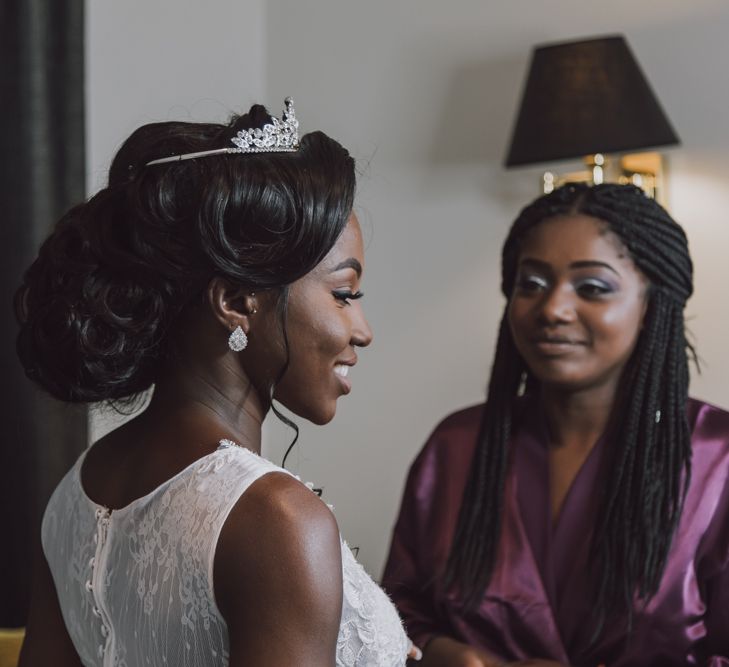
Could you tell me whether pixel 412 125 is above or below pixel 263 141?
above

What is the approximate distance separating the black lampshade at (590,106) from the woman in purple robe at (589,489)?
2.04ft

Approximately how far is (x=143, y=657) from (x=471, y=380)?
2.17 meters

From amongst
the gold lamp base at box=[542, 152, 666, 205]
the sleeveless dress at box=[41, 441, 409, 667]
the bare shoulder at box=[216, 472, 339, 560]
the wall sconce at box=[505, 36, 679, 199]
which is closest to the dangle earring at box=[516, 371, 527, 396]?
the wall sconce at box=[505, 36, 679, 199]

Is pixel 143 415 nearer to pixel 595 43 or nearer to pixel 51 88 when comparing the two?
pixel 51 88

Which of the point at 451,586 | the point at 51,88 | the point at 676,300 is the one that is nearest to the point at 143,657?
the point at 451,586

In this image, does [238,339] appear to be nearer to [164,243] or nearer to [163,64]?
[164,243]

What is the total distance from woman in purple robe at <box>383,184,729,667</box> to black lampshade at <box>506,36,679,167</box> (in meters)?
0.62

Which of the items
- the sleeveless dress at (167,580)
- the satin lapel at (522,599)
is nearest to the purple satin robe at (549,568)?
the satin lapel at (522,599)

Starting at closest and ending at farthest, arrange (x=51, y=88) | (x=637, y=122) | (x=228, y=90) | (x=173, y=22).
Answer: (x=51, y=88)
(x=637, y=122)
(x=173, y=22)
(x=228, y=90)

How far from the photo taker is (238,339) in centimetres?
104

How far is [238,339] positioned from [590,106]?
1.74 metres

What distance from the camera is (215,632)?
3.14 ft

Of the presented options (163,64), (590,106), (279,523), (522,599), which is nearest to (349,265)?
(279,523)

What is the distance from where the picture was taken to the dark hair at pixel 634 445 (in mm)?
1828
